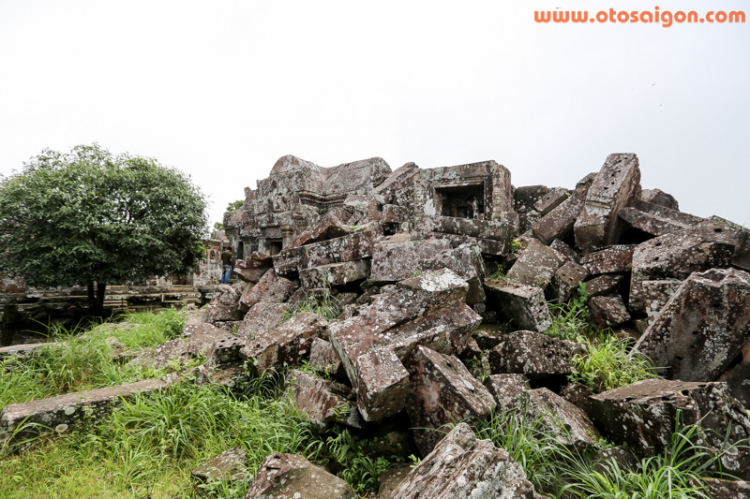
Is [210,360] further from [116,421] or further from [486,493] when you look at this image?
[486,493]

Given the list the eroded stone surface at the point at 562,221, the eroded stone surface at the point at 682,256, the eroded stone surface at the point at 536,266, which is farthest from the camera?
the eroded stone surface at the point at 562,221

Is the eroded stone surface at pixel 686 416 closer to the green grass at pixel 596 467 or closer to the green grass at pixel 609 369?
the green grass at pixel 596 467

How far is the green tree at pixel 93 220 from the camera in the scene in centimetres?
902

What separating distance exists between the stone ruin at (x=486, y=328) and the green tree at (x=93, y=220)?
20.0 ft

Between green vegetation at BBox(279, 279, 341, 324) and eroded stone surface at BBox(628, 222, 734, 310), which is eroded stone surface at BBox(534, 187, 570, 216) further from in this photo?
green vegetation at BBox(279, 279, 341, 324)

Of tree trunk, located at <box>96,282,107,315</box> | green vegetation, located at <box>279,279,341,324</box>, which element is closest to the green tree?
tree trunk, located at <box>96,282,107,315</box>

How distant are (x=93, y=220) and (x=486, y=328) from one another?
11105 millimetres

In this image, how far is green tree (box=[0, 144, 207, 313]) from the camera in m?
9.02

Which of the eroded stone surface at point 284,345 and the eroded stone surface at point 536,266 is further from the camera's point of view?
the eroded stone surface at point 536,266

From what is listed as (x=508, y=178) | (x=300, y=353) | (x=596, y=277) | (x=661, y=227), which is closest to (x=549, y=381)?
(x=596, y=277)

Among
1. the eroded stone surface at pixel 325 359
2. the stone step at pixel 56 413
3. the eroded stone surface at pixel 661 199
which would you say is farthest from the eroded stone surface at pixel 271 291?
the eroded stone surface at pixel 661 199

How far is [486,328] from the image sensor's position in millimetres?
3506

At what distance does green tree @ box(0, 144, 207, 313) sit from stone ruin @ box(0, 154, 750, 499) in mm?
6099

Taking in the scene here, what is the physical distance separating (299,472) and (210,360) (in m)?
1.97
